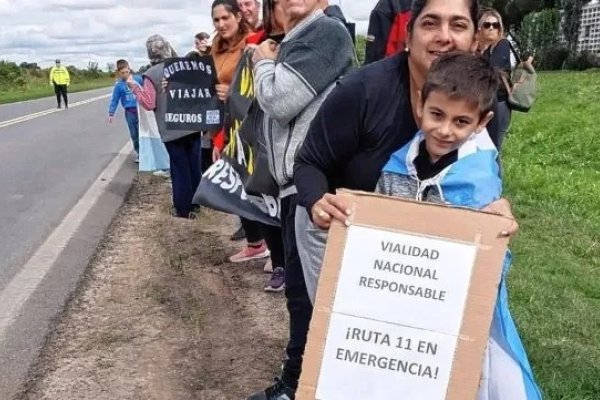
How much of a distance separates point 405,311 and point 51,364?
240cm

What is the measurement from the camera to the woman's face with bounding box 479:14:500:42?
16.8 ft

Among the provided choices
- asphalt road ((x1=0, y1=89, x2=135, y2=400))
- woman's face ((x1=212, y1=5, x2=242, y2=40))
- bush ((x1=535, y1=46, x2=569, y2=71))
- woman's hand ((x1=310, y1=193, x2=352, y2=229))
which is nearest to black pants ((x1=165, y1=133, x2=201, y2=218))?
asphalt road ((x1=0, y1=89, x2=135, y2=400))

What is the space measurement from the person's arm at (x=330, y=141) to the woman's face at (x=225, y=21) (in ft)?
9.75

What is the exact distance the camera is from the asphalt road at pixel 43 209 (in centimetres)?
426

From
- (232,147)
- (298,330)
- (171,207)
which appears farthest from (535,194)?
(298,330)

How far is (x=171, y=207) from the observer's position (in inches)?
299

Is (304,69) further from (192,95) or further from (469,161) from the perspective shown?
(192,95)

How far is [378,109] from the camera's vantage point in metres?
2.35

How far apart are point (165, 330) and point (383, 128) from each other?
2.27 meters

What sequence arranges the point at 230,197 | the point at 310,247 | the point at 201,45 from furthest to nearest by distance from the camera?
the point at 201,45, the point at 230,197, the point at 310,247

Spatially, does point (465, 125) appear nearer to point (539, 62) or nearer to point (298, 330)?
point (298, 330)

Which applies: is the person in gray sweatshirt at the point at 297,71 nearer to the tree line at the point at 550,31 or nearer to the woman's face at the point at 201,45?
the woman's face at the point at 201,45

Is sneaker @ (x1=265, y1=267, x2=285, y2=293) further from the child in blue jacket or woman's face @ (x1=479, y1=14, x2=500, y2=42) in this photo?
the child in blue jacket

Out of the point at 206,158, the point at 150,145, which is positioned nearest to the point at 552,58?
the point at 150,145
